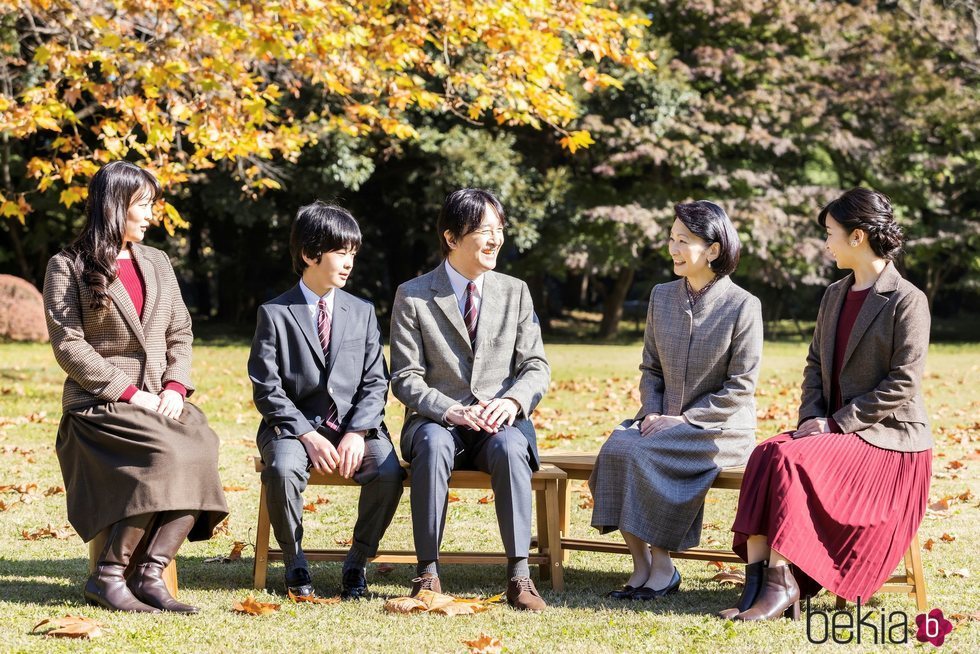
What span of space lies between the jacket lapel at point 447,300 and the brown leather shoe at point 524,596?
1071 mm

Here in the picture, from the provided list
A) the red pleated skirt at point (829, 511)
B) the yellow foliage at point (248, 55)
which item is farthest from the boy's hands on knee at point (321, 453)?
the yellow foliage at point (248, 55)

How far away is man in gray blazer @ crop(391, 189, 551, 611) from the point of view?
4.41 metres

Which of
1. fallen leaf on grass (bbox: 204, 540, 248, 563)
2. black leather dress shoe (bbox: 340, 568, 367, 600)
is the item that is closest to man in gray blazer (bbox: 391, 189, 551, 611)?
black leather dress shoe (bbox: 340, 568, 367, 600)

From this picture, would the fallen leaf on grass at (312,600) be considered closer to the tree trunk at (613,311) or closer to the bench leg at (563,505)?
the bench leg at (563,505)

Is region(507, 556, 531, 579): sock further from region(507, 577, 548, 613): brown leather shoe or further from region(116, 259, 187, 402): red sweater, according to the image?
region(116, 259, 187, 402): red sweater

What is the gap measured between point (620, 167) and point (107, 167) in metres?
18.0

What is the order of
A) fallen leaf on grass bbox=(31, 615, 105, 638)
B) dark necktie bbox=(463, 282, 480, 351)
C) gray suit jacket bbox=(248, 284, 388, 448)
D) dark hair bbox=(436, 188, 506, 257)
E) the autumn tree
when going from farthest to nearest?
the autumn tree < dark necktie bbox=(463, 282, 480, 351) < dark hair bbox=(436, 188, 506, 257) < gray suit jacket bbox=(248, 284, 388, 448) < fallen leaf on grass bbox=(31, 615, 105, 638)

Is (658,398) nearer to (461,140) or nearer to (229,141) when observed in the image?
(229,141)

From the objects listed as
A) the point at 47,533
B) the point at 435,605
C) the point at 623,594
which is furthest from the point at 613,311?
the point at 435,605

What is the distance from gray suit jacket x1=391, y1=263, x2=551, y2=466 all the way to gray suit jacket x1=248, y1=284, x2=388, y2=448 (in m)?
0.15

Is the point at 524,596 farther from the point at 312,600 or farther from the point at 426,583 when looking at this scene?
the point at 312,600

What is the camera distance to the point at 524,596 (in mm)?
4254

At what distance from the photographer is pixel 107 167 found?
4.45m

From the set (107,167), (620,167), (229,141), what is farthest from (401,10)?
(620,167)
